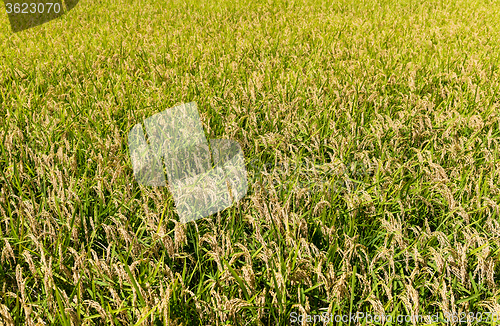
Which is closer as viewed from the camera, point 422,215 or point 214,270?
point 214,270

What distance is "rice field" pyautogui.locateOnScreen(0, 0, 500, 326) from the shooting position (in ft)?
5.14

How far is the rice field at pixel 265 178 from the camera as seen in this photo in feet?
5.14

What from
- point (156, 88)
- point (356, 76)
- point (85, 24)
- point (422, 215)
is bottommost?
point (422, 215)

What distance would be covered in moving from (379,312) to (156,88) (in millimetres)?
2591

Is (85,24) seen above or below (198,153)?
above

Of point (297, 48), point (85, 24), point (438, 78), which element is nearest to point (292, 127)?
point (438, 78)

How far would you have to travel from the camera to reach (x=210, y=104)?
315 cm

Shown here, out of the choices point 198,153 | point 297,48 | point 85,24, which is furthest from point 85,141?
point 85,24

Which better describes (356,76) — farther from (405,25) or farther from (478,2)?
(478,2)

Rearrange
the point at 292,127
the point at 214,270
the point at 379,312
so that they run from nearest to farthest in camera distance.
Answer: the point at 379,312, the point at 214,270, the point at 292,127

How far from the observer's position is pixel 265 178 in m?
2.22

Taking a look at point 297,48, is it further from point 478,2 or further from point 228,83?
point 478,2

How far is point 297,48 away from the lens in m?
5.10

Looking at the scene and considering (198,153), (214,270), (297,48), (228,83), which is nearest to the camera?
(214,270)
